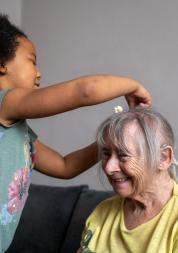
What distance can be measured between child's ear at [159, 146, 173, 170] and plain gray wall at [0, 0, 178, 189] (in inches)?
36.4

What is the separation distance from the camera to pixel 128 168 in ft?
3.96

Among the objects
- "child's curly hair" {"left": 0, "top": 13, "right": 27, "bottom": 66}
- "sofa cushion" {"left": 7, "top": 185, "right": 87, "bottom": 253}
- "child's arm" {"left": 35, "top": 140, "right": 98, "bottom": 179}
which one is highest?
"child's curly hair" {"left": 0, "top": 13, "right": 27, "bottom": 66}

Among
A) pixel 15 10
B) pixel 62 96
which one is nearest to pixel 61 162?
pixel 62 96

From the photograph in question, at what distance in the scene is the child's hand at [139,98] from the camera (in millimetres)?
1243

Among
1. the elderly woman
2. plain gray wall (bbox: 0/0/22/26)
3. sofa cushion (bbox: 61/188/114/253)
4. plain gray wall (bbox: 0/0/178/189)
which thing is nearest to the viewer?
the elderly woman

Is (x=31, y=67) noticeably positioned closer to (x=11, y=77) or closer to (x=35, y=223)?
Result: (x=11, y=77)

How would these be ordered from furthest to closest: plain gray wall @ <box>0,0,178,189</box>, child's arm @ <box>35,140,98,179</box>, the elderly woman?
1. plain gray wall @ <box>0,0,178,189</box>
2. child's arm @ <box>35,140,98,179</box>
3. the elderly woman

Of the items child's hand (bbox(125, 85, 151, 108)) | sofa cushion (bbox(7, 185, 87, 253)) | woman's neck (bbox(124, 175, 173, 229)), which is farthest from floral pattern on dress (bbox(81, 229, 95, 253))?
sofa cushion (bbox(7, 185, 87, 253))

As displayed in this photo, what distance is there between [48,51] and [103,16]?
0.44m

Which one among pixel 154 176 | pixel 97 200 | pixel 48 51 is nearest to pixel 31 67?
pixel 154 176

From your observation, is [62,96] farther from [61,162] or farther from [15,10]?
[15,10]

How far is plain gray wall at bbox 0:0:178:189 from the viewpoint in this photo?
2164 millimetres

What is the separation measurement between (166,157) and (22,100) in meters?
0.46

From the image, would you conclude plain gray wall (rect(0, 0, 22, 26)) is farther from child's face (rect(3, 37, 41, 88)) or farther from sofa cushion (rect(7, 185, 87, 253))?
child's face (rect(3, 37, 41, 88))
